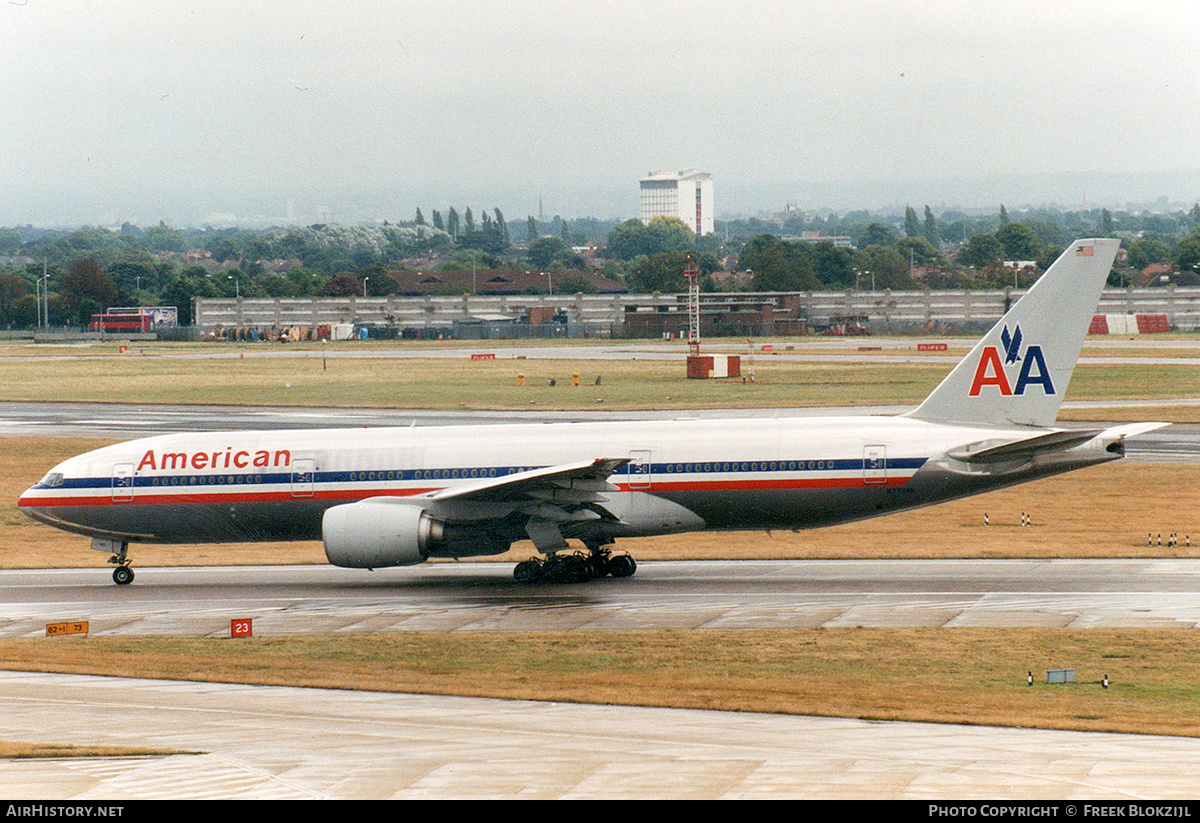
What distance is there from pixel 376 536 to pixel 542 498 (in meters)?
4.21

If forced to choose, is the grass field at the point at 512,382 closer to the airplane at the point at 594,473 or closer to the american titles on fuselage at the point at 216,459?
the airplane at the point at 594,473

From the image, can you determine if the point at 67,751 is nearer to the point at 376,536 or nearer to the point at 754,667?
the point at 754,667

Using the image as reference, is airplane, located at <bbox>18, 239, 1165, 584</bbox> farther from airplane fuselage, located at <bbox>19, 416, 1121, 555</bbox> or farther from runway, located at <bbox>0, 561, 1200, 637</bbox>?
runway, located at <bbox>0, 561, 1200, 637</bbox>

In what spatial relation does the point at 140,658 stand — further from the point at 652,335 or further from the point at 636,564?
the point at 652,335

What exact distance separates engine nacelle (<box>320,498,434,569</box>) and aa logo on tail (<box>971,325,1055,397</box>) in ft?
49.3

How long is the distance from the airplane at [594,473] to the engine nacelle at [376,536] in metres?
0.04

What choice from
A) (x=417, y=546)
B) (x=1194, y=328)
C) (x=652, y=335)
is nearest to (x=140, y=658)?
(x=417, y=546)

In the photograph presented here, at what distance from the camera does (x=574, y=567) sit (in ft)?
111

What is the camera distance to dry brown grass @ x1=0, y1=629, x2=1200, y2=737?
21.3 metres

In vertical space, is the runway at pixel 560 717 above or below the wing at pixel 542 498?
below

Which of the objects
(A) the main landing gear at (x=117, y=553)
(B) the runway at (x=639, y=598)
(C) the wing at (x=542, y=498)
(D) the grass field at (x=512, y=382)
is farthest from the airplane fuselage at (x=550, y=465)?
(D) the grass field at (x=512, y=382)

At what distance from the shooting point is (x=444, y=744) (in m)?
18.3

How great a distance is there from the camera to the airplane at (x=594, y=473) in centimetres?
3222

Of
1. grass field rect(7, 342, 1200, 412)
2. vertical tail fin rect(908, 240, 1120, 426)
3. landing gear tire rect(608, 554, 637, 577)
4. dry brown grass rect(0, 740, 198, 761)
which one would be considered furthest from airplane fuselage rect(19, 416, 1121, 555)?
grass field rect(7, 342, 1200, 412)
